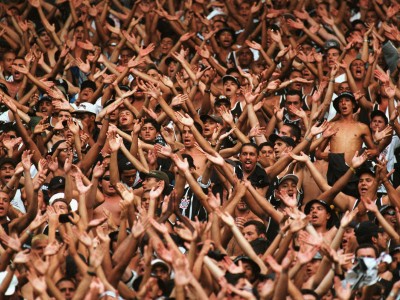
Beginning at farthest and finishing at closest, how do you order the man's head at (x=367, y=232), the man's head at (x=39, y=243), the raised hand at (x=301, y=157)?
the raised hand at (x=301, y=157)
the man's head at (x=367, y=232)
the man's head at (x=39, y=243)

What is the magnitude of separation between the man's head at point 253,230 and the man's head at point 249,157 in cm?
95

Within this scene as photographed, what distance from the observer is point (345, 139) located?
1414cm

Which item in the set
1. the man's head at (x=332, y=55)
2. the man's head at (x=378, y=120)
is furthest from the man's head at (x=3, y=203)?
the man's head at (x=332, y=55)

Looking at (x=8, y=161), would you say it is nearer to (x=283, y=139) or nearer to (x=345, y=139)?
(x=283, y=139)

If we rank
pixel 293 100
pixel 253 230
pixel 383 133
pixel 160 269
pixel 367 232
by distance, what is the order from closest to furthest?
pixel 160 269
pixel 367 232
pixel 253 230
pixel 383 133
pixel 293 100

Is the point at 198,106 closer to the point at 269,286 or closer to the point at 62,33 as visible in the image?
the point at 62,33

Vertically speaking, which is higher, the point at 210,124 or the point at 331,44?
the point at 210,124

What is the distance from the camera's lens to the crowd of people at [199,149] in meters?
10.9

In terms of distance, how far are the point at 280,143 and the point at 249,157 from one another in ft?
2.57

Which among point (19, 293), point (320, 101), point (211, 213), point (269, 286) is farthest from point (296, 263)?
point (320, 101)

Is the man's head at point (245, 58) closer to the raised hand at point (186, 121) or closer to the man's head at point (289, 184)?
the raised hand at point (186, 121)

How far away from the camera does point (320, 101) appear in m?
15.0

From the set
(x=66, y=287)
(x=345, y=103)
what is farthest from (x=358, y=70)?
(x=66, y=287)

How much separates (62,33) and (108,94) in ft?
6.37
